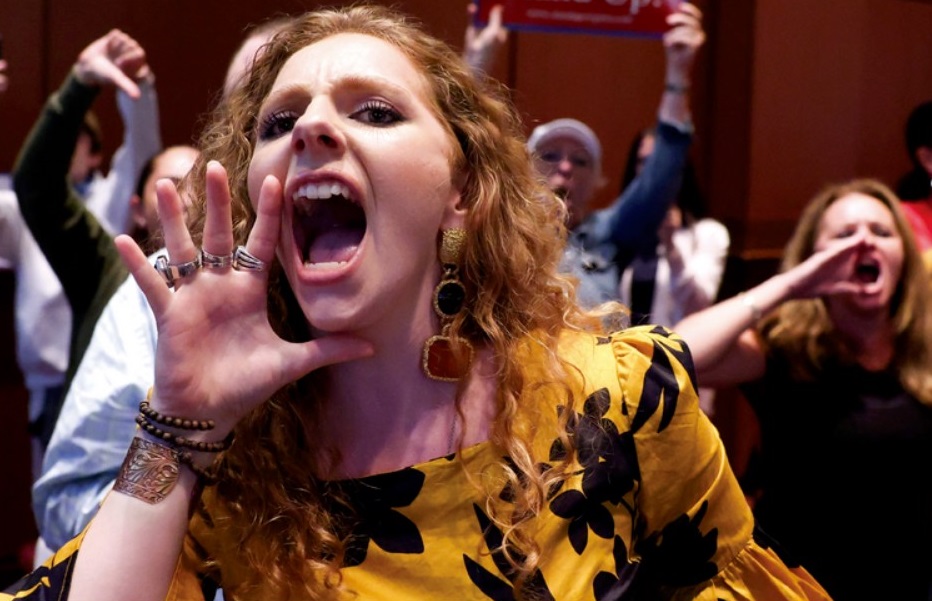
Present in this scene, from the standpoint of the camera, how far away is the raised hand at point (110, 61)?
2.50m

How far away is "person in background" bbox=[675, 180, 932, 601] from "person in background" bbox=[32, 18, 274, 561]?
1.07 meters

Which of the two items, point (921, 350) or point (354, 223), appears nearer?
point (354, 223)

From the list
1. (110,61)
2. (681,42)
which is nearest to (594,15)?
(681,42)

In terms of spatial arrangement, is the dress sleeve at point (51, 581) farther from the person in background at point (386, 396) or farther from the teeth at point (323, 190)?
the teeth at point (323, 190)

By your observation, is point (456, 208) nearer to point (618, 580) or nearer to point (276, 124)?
point (276, 124)

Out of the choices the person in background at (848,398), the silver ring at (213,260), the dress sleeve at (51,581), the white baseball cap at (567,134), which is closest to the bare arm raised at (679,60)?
the white baseball cap at (567,134)

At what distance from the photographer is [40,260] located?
Result: 128 inches

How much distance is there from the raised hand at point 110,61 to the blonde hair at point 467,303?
110 cm

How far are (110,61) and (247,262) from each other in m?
1.57

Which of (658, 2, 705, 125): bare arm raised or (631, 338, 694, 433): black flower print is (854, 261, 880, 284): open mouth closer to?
(658, 2, 705, 125): bare arm raised

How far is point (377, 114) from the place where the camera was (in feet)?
4.14

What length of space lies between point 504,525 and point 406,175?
1.36 feet

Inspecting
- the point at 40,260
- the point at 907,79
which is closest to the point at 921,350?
the point at 40,260

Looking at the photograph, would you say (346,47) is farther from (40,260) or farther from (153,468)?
(40,260)
